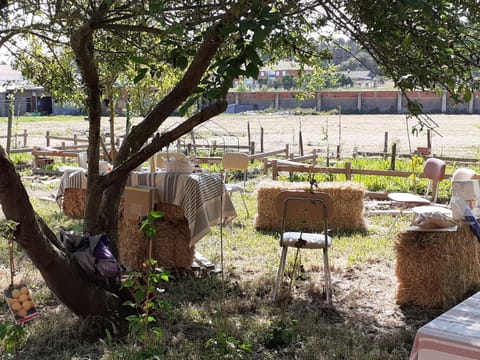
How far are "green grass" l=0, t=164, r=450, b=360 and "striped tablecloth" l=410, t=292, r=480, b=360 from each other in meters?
1.65

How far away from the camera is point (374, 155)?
1983cm

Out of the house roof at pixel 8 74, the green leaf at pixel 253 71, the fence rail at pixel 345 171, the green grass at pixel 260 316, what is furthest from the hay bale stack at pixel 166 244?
the house roof at pixel 8 74

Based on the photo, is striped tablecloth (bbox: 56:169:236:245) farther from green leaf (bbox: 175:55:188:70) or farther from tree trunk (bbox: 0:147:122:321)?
green leaf (bbox: 175:55:188:70)

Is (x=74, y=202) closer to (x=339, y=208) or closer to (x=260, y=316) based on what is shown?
(x=339, y=208)

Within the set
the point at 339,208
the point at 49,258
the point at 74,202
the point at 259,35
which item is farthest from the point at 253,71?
the point at 74,202

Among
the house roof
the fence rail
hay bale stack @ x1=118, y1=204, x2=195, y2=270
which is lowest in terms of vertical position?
hay bale stack @ x1=118, y1=204, x2=195, y2=270

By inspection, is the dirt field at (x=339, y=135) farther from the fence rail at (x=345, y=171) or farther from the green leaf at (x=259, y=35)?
the green leaf at (x=259, y=35)

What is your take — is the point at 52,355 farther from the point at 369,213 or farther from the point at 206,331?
the point at 369,213

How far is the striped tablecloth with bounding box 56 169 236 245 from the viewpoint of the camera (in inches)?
239

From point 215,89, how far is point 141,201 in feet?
11.7

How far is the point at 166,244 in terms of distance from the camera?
6.47 m

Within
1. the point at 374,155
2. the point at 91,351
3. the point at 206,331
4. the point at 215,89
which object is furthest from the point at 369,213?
the point at 374,155

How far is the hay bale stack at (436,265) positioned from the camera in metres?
5.45

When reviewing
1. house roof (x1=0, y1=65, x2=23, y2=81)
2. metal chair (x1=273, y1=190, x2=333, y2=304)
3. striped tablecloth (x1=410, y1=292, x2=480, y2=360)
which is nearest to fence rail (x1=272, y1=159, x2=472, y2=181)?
metal chair (x1=273, y1=190, x2=333, y2=304)
